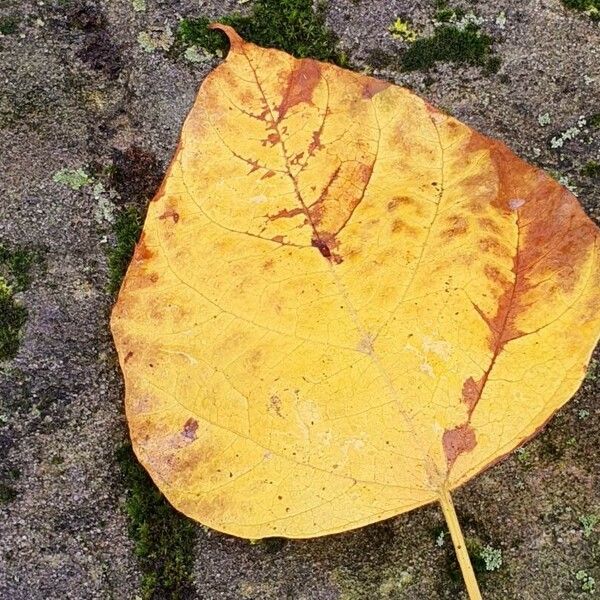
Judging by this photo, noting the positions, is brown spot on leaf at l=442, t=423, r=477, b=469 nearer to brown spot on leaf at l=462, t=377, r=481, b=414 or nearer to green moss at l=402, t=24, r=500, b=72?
brown spot on leaf at l=462, t=377, r=481, b=414

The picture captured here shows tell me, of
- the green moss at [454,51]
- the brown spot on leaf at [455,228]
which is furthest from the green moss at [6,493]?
the green moss at [454,51]

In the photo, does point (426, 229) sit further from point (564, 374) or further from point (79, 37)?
point (79, 37)

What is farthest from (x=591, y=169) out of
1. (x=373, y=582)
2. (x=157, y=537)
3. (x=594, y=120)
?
(x=157, y=537)

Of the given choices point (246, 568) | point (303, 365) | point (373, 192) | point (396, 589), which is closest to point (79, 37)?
point (373, 192)

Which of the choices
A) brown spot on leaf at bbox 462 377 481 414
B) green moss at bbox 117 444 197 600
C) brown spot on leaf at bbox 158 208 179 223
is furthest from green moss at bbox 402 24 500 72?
green moss at bbox 117 444 197 600

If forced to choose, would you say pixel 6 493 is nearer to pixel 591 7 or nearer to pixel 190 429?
pixel 190 429

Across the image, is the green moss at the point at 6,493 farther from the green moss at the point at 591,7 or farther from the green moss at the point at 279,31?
the green moss at the point at 591,7

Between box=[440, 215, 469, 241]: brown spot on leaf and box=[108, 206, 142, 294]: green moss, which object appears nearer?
box=[440, 215, 469, 241]: brown spot on leaf
